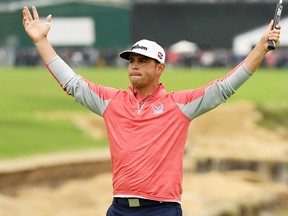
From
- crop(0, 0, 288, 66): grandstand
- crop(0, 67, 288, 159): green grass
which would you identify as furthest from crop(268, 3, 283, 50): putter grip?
crop(0, 0, 288, 66): grandstand

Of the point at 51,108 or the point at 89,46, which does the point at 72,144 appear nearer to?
the point at 51,108

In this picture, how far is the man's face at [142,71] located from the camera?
7.30 m

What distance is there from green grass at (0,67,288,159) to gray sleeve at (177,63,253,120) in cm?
1124

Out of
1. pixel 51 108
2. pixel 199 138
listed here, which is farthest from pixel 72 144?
pixel 51 108

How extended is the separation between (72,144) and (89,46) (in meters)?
46.2

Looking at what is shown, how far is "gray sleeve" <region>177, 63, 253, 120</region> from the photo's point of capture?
286 inches

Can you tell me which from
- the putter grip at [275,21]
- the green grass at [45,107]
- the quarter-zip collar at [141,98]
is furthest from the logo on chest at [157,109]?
the green grass at [45,107]

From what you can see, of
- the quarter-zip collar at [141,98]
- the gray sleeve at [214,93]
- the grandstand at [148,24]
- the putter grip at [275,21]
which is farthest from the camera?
the grandstand at [148,24]

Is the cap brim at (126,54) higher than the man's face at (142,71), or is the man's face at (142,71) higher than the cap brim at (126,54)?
the cap brim at (126,54)

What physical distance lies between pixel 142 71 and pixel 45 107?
22.6 m

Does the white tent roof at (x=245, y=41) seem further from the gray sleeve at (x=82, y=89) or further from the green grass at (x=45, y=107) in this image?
the gray sleeve at (x=82, y=89)

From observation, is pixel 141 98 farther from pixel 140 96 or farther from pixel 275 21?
pixel 275 21

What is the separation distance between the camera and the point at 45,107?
29734mm

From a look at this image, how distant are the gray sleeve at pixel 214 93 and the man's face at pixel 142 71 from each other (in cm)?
25
